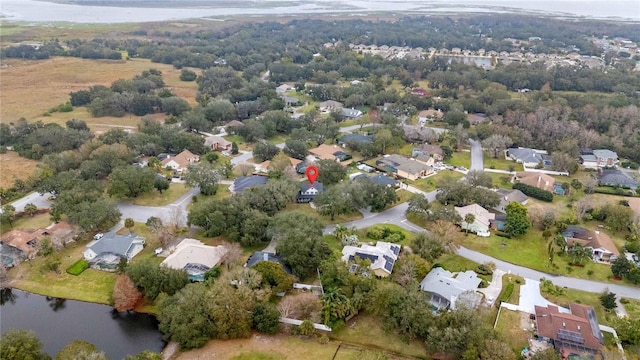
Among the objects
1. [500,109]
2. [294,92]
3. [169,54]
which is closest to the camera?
[500,109]

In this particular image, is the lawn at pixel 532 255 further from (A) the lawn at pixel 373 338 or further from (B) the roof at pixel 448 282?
(A) the lawn at pixel 373 338

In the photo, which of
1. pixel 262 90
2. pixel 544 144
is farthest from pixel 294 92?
pixel 544 144

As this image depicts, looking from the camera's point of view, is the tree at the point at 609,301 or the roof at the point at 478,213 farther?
the roof at the point at 478,213

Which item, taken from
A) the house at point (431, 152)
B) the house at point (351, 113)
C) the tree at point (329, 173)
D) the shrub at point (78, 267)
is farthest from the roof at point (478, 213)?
the house at point (351, 113)

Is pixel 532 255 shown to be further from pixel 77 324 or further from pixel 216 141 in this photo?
pixel 216 141

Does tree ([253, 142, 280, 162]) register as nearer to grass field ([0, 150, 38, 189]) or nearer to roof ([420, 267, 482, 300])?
grass field ([0, 150, 38, 189])

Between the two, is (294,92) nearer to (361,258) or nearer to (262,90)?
(262,90)

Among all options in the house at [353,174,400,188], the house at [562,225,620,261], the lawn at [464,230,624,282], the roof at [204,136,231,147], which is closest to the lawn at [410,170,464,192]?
the house at [353,174,400,188]
